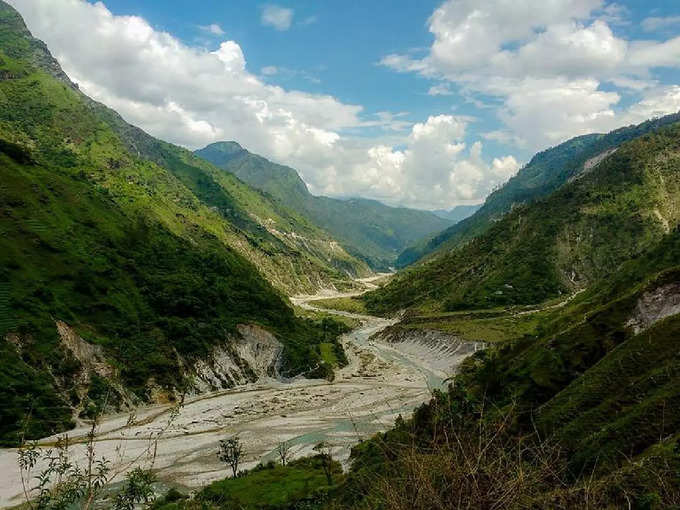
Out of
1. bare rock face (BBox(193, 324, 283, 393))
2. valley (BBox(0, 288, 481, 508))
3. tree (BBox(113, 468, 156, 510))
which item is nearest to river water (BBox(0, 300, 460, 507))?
valley (BBox(0, 288, 481, 508))

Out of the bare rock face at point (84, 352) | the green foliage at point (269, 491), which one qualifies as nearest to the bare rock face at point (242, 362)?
the bare rock face at point (84, 352)

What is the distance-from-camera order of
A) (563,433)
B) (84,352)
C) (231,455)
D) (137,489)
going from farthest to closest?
(84,352) < (231,455) < (563,433) < (137,489)

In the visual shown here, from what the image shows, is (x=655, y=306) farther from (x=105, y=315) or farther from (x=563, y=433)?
(x=105, y=315)

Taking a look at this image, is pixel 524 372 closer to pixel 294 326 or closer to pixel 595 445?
pixel 595 445

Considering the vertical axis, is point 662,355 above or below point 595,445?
above

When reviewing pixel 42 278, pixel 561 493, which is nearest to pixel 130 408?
pixel 42 278

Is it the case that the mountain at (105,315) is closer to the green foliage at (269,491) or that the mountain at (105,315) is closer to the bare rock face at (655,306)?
the green foliage at (269,491)

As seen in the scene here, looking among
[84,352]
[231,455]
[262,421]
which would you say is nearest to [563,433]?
[231,455]

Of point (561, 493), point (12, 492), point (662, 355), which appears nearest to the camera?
point (561, 493)
